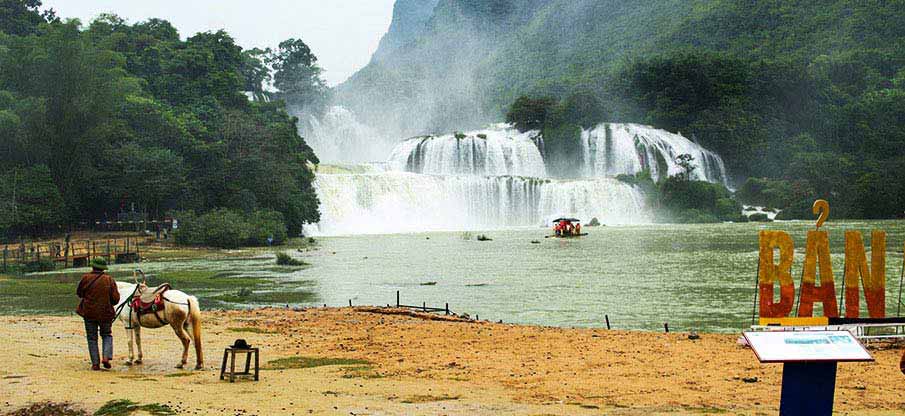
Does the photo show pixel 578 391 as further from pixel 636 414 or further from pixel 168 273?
pixel 168 273

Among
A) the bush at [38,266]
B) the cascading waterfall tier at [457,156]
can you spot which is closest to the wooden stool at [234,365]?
the bush at [38,266]

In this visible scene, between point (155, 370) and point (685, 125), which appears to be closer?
point (155, 370)

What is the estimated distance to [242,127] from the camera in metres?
57.7

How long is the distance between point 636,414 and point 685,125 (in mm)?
90372

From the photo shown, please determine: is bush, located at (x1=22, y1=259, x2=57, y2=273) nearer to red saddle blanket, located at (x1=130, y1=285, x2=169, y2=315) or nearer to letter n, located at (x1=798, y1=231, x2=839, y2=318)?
red saddle blanket, located at (x1=130, y1=285, x2=169, y2=315)

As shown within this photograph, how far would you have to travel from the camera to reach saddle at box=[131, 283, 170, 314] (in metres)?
10.9

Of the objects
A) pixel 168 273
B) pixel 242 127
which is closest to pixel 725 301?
pixel 168 273

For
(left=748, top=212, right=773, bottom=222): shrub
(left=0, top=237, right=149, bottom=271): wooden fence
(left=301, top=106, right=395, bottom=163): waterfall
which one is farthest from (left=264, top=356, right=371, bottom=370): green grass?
(left=301, top=106, right=395, bottom=163): waterfall

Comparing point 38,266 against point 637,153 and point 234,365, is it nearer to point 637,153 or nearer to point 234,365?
point 234,365

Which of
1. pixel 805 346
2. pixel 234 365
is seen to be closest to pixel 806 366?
pixel 805 346

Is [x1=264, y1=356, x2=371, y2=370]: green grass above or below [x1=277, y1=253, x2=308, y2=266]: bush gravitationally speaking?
below

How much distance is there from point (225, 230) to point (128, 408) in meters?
37.9

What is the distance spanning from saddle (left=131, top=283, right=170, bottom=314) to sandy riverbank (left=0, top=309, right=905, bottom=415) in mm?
671

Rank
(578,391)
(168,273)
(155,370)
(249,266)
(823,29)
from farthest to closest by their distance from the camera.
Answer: (823,29) < (249,266) < (168,273) < (155,370) < (578,391)
